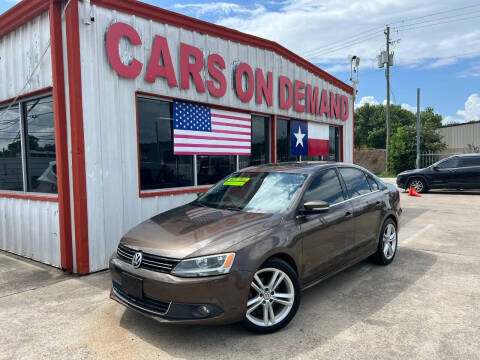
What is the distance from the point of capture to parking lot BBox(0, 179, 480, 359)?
2986 mm

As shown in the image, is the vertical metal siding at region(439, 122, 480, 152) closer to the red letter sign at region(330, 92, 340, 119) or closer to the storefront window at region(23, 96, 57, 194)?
the red letter sign at region(330, 92, 340, 119)

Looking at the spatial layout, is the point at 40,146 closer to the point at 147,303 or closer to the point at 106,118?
the point at 106,118

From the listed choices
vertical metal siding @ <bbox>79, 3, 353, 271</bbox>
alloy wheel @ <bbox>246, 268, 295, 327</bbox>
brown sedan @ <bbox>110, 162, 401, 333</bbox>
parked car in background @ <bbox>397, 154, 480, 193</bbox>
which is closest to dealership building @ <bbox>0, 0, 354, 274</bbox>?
vertical metal siding @ <bbox>79, 3, 353, 271</bbox>

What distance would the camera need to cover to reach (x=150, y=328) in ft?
11.2

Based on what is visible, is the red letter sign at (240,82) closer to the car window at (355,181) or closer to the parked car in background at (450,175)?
the car window at (355,181)

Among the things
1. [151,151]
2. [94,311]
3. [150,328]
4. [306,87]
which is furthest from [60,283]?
[306,87]

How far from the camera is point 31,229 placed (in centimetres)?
595

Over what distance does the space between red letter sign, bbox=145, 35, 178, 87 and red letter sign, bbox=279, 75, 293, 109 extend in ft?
11.7

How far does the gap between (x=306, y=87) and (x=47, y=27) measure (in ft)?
22.5

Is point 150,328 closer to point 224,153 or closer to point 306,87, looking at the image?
point 224,153

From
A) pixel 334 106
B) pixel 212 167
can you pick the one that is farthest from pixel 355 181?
pixel 334 106

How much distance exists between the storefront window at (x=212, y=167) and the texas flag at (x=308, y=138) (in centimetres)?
262

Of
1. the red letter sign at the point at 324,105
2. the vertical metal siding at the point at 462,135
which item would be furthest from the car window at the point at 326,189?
the vertical metal siding at the point at 462,135

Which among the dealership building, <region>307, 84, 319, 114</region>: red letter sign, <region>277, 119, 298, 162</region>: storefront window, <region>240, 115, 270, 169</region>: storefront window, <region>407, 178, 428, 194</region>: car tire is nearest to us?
the dealership building
